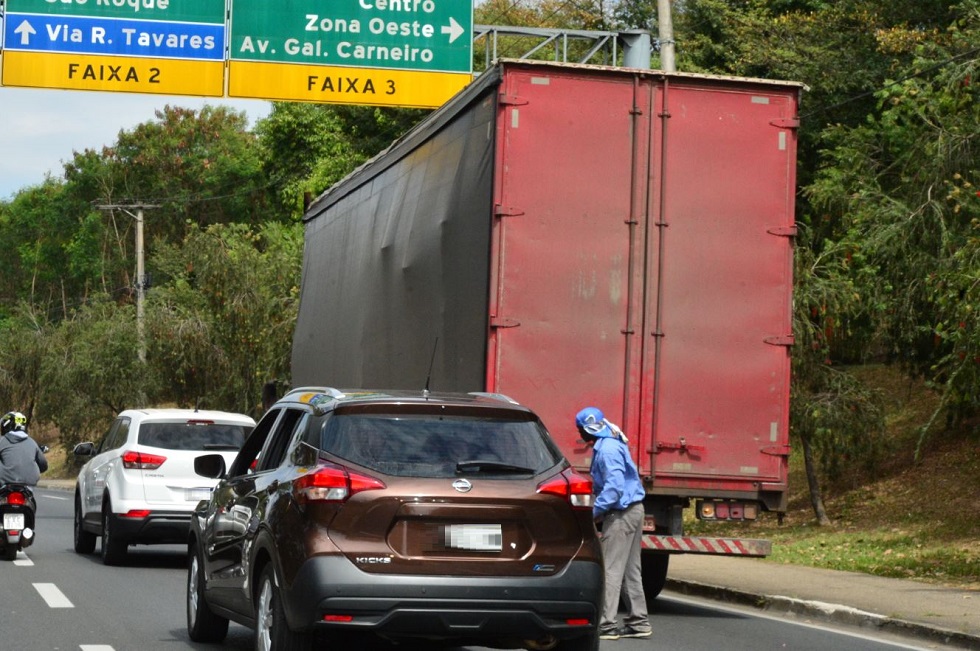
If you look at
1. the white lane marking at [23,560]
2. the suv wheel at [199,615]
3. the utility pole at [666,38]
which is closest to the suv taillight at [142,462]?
the white lane marking at [23,560]

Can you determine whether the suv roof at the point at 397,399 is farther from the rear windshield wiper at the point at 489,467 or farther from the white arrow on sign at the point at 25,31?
the white arrow on sign at the point at 25,31

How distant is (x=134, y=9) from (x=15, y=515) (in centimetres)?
659

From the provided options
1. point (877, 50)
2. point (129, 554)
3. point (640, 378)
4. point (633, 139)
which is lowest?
point (129, 554)

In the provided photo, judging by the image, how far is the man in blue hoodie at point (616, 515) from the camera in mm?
11234

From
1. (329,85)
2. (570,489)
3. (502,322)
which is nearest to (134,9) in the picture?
(329,85)

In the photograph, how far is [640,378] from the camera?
40.8 feet

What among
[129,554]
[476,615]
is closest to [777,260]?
[476,615]

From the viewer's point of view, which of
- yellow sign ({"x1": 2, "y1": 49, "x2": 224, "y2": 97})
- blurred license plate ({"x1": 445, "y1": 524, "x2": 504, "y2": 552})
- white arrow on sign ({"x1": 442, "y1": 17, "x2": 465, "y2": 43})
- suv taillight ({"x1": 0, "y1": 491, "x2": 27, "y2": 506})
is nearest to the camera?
blurred license plate ({"x1": 445, "y1": 524, "x2": 504, "y2": 552})

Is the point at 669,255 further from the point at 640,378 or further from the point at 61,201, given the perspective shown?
the point at 61,201

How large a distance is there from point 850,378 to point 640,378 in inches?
425

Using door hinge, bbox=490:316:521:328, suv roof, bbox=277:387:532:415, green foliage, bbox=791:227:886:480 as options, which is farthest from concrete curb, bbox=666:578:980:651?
green foliage, bbox=791:227:886:480

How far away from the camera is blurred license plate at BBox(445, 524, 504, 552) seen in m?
7.80

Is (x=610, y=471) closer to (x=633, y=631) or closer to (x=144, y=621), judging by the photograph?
(x=633, y=631)

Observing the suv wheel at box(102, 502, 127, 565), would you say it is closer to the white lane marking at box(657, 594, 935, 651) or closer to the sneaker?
the white lane marking at box(657, 594, 935, 651)
